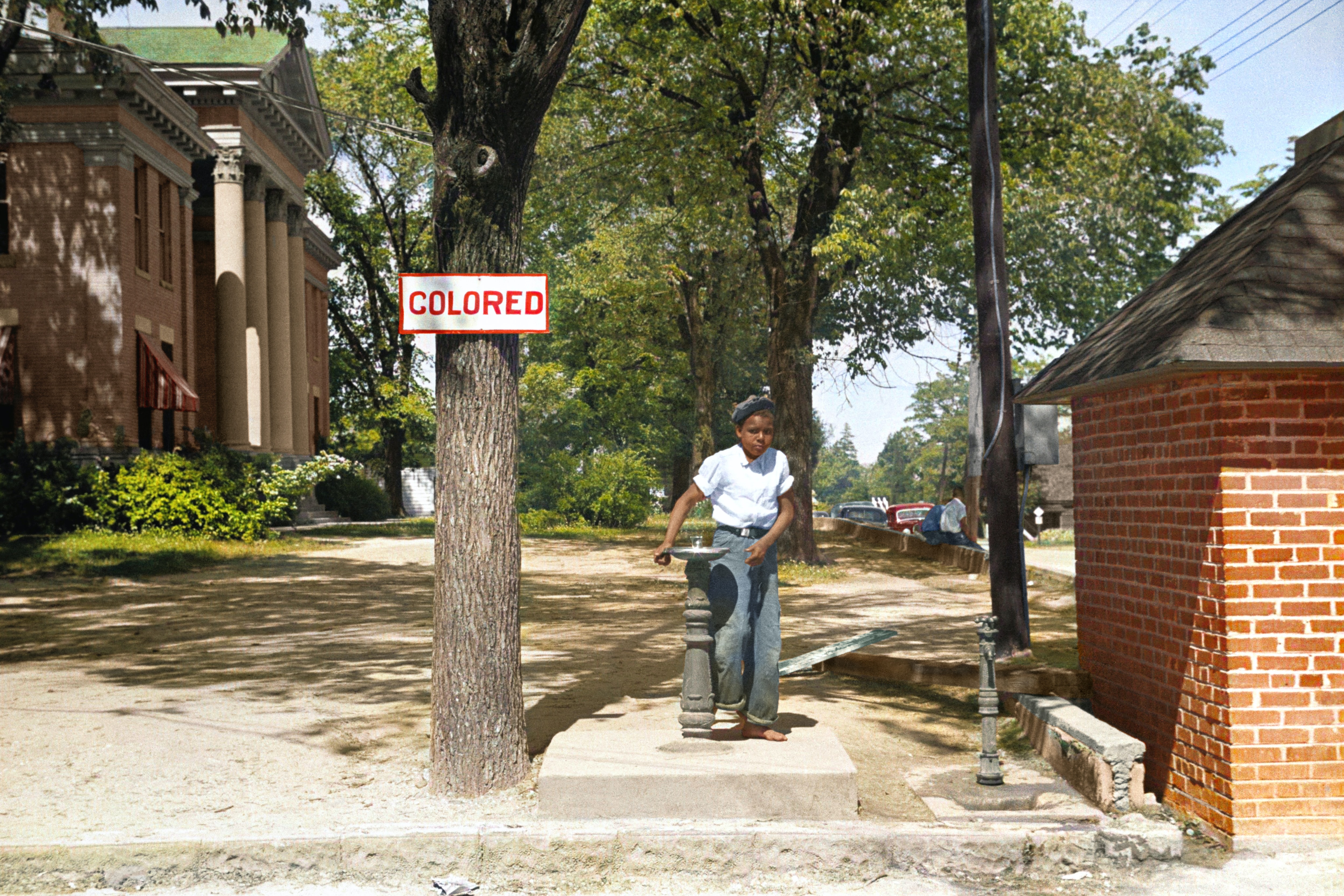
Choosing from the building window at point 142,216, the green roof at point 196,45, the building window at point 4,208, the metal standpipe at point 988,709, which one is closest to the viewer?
the metal standpipe at point 988,709

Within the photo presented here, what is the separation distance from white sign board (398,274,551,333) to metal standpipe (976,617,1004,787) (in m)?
3.06

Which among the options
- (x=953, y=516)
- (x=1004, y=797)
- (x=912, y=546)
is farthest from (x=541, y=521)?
(x=1004, y=797)

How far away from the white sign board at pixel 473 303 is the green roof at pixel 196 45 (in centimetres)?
2800

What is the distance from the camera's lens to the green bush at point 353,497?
1556 inches

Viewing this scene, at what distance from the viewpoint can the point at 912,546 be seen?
27.7 m

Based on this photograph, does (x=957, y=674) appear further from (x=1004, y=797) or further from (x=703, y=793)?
(x=703, y=793)

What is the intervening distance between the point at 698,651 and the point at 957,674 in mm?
3264

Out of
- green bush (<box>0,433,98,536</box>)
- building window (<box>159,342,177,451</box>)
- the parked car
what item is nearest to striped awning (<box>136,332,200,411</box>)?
building window (<box>159,342,177,451</box>)

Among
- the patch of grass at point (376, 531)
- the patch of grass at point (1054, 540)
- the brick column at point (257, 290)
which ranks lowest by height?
the patch of grass at point (1054, 540)

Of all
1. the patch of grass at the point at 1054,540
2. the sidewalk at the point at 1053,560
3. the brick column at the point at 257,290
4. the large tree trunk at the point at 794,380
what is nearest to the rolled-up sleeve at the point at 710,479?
the sidewalk at the point at 1053,560

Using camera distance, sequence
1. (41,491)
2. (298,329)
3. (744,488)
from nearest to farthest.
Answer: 1. (744,488)
2. (41,491)
3. (298,329)

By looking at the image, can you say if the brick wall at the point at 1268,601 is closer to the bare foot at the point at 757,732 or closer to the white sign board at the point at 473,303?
the bare foot at the point at 757,732

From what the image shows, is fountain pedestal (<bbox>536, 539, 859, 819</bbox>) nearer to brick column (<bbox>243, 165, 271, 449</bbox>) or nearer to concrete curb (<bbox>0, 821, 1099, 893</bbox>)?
concrete curb (<bbox>0, 821, 1099, 893</bbox>)

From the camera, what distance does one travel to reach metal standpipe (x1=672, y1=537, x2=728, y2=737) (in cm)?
662
